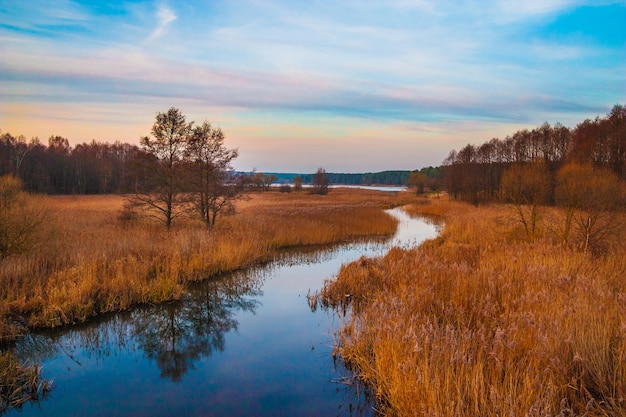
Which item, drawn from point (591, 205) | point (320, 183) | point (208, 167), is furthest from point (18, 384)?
point (320, 183)

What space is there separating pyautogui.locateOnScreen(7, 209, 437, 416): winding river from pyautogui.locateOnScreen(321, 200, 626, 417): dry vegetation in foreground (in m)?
0.89

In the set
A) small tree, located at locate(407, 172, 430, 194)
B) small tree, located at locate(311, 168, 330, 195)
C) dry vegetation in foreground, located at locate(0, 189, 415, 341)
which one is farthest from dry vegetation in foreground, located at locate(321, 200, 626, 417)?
small tree, located at locate(407, 172, 430, 194)

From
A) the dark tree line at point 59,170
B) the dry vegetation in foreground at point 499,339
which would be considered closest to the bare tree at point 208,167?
the dry vegetation in foreground at point 499,339

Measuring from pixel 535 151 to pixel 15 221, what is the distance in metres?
52.8

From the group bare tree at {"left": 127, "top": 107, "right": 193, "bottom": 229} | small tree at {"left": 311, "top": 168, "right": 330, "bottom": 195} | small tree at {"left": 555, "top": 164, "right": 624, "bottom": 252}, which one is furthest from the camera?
small tree at {"left": 311, "top": 168, "right": 330, "bottom": 195}

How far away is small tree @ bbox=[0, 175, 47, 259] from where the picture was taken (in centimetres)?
996

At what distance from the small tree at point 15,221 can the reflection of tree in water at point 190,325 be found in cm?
416

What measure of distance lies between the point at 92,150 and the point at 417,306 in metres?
91.1

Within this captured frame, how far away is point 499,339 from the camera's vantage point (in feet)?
15.5

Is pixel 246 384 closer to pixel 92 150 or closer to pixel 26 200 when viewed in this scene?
pixel 26 200

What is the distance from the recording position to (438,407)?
4027 mm

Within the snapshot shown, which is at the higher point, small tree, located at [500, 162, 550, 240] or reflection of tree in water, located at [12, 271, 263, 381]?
small tree, located at [500, 162, 550, 240]

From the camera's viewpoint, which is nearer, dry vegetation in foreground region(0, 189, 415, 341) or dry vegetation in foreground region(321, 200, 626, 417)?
dry vegetation in foreground region(321, 200, 626, 417)

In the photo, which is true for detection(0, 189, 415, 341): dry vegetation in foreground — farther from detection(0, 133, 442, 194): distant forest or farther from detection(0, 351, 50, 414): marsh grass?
detection(0, 133, 442, 194): distant forest
